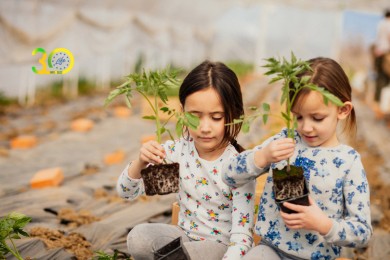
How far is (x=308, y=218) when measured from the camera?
1701mm

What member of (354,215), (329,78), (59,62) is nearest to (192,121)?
(329,78)

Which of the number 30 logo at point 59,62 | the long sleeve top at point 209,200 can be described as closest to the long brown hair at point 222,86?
the long sleeve top at point 209,200

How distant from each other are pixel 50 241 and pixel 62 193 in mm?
1241

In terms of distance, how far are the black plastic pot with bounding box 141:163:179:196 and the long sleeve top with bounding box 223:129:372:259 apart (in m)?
0.20

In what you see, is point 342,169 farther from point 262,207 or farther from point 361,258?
point 361,258

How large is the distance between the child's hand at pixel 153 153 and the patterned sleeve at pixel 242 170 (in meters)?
0.24

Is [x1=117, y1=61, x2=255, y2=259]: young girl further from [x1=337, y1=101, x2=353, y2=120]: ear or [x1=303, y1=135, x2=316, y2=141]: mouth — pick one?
[x1=337, y1=101, x2=353, y2=120]: ear

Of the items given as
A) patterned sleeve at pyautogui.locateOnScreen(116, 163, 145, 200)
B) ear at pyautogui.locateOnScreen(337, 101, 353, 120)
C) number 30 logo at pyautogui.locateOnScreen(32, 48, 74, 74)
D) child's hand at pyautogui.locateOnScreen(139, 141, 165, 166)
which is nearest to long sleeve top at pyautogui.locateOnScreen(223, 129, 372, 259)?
ear at pyautogui.locateOnScreen(337, 101, 353, 120)

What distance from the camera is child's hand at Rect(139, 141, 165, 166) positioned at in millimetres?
1960

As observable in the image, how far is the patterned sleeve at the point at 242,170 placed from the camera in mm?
1847

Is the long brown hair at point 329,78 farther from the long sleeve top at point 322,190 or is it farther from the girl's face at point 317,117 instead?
the long sleeve top at point 322,190

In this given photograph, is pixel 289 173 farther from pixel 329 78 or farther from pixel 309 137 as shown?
pixel 329 78

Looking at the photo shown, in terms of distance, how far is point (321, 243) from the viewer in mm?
1881

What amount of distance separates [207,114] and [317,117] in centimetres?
42
